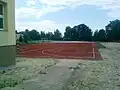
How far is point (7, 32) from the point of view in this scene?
16.5 m

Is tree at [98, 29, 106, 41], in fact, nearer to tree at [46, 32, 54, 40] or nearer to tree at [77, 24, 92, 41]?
tree at [77, 24, 92, 41]

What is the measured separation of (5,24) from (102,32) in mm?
98157

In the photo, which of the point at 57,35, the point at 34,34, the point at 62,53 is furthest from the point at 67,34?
the point at 62,53

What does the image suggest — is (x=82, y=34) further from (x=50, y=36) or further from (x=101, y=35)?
(x=50, y=36)

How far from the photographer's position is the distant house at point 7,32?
52.3 ft

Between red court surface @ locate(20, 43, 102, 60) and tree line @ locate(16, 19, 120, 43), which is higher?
tree line @ locate(16, 19, 120, 43)

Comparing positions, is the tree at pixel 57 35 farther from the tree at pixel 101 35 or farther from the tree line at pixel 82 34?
the tree at pixel 101 35

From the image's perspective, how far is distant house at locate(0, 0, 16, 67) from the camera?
1595cm

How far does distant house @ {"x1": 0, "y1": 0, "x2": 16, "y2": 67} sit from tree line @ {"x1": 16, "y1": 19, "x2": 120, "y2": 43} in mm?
85718

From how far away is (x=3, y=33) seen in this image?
16.0 m

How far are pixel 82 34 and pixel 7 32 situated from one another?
104 metres

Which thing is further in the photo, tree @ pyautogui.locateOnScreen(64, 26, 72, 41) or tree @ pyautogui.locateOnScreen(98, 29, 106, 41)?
tree @ pyautogui.locateOnScreen(64, 26, 72, 41)

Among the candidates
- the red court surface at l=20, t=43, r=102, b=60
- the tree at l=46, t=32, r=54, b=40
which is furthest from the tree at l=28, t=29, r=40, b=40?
the red court surface at l=20, t=43, r=102, b=60

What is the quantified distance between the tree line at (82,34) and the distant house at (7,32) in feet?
281
